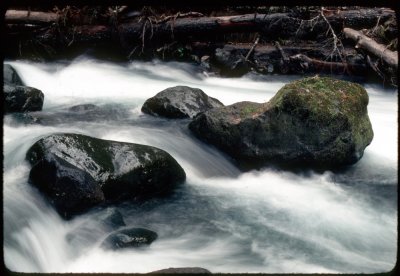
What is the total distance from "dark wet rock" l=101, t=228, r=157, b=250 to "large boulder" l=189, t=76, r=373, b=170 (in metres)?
2.20

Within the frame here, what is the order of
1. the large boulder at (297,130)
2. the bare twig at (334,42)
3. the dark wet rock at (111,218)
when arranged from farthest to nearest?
the bare twig at (334,42)
the large boulder at (297,130)
the dark wet rock at (111,218)

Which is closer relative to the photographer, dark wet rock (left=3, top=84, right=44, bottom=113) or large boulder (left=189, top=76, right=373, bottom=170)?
large boulder (left=189, top=76, right=373, bottom=170)

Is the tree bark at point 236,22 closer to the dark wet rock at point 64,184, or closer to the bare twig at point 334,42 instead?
the bare twig at point 334,42

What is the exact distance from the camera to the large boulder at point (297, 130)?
19.3 ft

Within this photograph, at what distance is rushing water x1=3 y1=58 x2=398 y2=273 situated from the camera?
156 inches

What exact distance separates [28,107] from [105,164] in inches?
119

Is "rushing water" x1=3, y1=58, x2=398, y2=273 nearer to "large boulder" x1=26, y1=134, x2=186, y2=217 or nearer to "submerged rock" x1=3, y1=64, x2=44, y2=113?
"large boulder" x1=26, y1=134, x2=186, y2=217

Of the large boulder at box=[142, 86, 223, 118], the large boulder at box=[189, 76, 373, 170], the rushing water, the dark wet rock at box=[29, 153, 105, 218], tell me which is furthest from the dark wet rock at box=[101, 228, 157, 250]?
the large boulder at box=[142, 86, 223, 118]

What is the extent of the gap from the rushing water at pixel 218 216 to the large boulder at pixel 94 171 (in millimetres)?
148

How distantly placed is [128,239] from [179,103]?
11.4ft

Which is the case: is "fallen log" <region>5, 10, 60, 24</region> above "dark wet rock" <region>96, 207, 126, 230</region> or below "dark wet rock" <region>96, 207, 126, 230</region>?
above

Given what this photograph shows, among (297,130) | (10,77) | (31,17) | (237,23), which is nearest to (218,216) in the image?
(297,130)

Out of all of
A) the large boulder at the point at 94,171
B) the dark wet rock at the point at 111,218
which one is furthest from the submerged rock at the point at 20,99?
the dark wet rock at the point at 111,218

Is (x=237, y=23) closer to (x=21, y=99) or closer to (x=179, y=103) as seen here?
(x=179, y=103)
